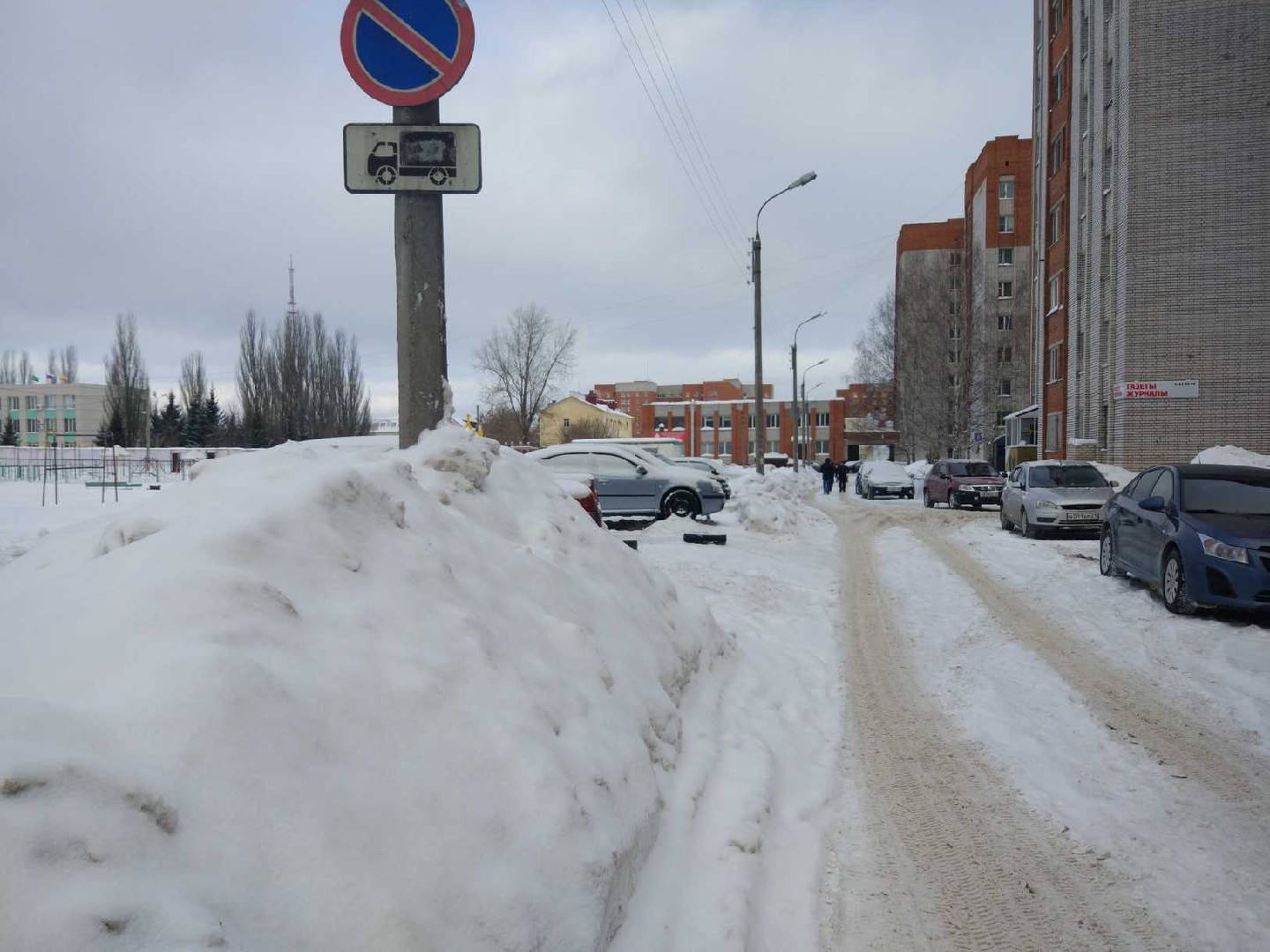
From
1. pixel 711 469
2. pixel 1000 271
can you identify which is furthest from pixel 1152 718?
pixel 1000 271

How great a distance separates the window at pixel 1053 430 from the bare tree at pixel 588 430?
48.3 m

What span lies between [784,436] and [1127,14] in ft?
236

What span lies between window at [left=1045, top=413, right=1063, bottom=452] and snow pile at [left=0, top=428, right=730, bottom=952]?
34.8 meters

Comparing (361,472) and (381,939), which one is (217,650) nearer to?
(381,939)

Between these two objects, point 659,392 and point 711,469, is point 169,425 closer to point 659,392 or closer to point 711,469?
point 711,469

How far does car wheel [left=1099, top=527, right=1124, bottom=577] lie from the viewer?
36.2 feet

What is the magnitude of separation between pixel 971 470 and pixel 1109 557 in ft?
56.6

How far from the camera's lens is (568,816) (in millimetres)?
2736

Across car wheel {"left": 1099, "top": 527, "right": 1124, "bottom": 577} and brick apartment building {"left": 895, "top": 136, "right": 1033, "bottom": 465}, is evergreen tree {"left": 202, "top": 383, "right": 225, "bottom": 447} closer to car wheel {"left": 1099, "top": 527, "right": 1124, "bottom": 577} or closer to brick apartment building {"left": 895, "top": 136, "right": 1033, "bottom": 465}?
brick apartment building {"left": 895, "top": 136, "right": 1033, "bottom": 465}

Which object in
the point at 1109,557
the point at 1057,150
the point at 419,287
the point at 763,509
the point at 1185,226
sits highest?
the point at 1057,150

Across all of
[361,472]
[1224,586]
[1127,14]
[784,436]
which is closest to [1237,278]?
[1127,14]

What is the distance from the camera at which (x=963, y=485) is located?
26719mm

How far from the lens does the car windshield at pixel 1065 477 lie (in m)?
17.6

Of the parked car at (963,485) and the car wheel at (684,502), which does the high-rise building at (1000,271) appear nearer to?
the parked car at (963,485)
